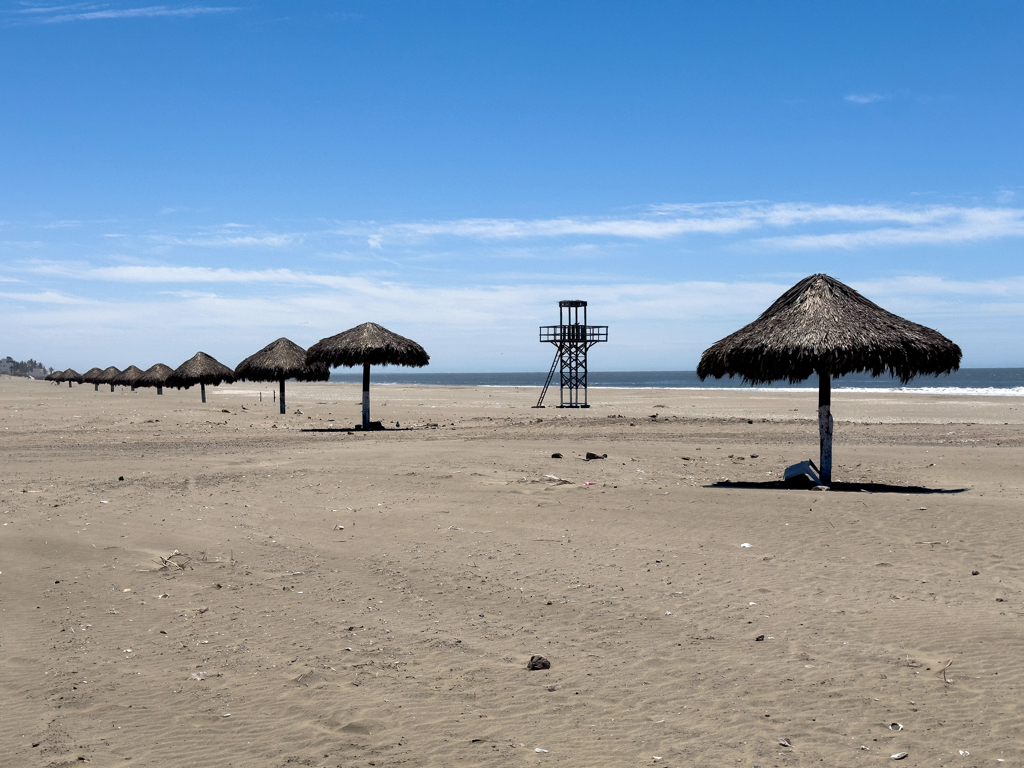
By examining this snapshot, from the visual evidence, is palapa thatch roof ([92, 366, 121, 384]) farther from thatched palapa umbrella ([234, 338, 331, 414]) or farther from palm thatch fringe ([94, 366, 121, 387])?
thatched palapa umbrella ([234, 338, 331, 414])

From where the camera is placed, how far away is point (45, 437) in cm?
1962

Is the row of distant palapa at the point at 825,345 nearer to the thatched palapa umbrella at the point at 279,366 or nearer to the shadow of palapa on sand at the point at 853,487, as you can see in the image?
the shadow of palapa on sand at the point at 853,487

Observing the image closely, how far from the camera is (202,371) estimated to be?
3681 centimetres

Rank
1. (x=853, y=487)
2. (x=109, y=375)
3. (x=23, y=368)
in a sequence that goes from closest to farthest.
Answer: (x=853, y=487) < (x=109, y=375) < (x=23, y=368)

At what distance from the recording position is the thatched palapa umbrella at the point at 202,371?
36625 millimetres

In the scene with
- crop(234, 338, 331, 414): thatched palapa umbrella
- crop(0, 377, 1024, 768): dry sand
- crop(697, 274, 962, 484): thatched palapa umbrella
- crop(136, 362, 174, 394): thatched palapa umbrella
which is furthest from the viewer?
crop(136, 362, 174, 394): thatched palapa umbrella

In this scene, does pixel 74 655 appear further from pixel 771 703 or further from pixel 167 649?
pixel 771 703

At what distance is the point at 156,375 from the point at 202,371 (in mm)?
9771

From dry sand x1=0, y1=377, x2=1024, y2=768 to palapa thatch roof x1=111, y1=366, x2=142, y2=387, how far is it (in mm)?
37977

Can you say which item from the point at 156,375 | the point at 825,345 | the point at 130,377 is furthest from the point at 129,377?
the point at 825,345

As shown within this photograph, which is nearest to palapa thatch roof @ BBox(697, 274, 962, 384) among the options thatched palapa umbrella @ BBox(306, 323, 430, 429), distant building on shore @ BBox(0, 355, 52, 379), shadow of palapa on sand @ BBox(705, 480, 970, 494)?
shadow of palapa on sand @ BBox(705, 480, 970, 494)

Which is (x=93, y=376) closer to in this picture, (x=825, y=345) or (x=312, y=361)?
(x=312, y=361)

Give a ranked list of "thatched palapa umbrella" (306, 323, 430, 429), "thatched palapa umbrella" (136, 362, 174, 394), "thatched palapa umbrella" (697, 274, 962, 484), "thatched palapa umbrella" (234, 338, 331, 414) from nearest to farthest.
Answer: "thatched palapa umbrella" (697, 274, 962, 484), "thatched palapa umbrella" (306, 323, 430, 429), "thatched palapa umbrella" (234, 338, 331, 414), "thatched palapa umbrella" (136, 362, 174, 394)

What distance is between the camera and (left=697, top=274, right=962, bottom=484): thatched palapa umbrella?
1257 cm
